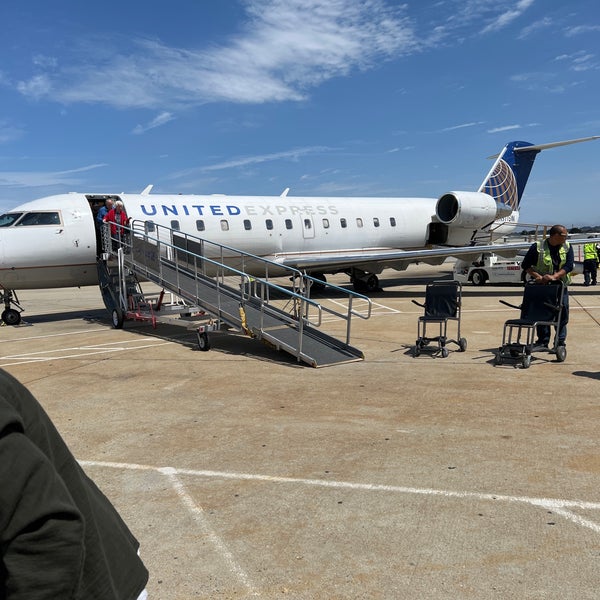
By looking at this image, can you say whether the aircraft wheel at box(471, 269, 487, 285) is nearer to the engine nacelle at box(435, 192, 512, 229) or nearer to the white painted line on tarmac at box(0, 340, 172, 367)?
the engine nacelle at box(435, 192, 512, 229)

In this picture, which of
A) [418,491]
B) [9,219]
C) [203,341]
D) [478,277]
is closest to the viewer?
[418,491]

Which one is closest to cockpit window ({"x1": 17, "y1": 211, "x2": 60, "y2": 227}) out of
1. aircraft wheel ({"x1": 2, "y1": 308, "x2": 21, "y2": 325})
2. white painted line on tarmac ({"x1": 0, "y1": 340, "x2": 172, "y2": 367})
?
aircraft wheel ({"x1": 2, "y1": 308, "x2": 21, "y2": 325})

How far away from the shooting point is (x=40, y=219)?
45.0 feet

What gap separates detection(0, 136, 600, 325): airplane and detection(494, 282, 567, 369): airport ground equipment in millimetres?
8643

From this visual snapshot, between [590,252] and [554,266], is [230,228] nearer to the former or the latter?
[554,266]

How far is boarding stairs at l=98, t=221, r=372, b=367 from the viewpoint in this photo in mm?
9305

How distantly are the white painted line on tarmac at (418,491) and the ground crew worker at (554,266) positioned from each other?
507 cm

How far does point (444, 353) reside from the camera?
9.12 m

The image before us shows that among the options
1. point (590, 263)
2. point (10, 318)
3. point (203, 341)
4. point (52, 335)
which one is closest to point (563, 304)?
point (203, 341)

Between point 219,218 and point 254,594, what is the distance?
577 inches

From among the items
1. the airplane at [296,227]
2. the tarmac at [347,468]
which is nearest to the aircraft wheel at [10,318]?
the airplane at [296,227]

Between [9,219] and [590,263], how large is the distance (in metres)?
18.7

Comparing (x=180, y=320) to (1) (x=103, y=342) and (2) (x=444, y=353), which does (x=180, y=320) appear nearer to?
(1) (x=103, y=342)

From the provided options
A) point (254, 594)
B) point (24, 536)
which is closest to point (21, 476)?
point (24, 536)
